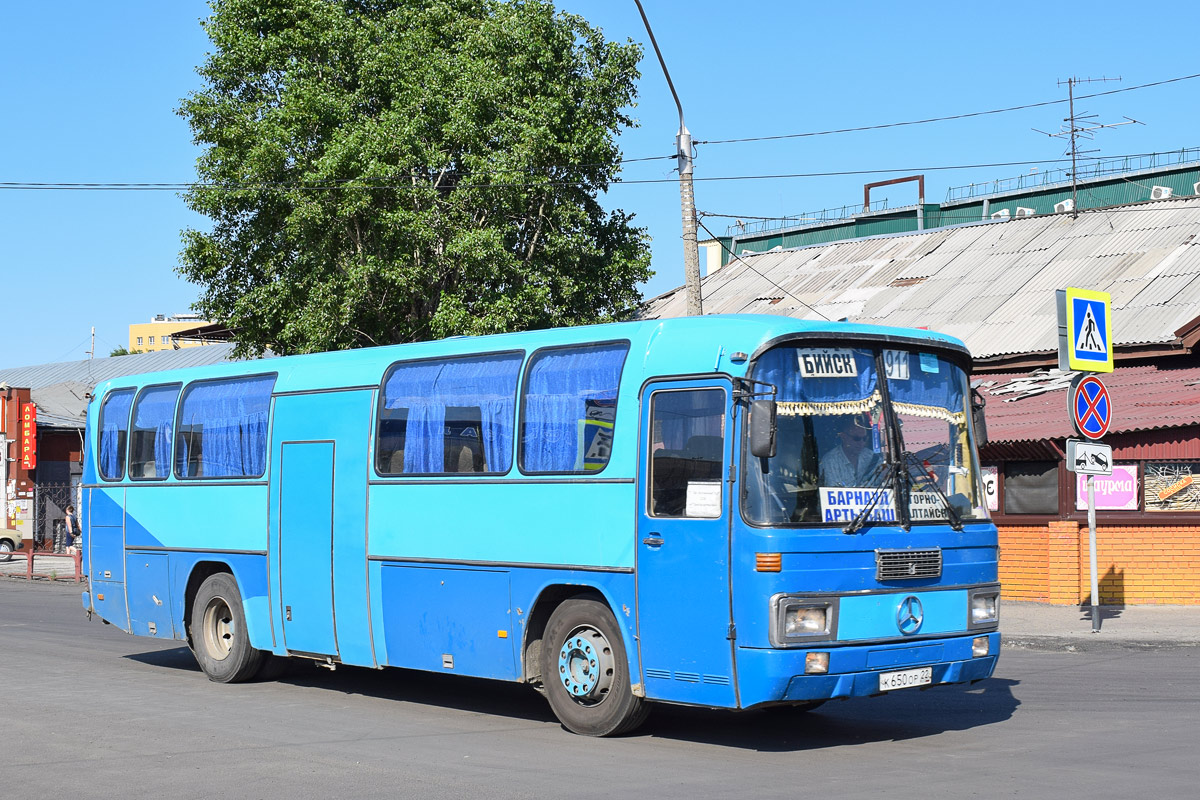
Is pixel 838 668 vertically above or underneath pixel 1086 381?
underneath

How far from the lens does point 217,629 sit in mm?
13750

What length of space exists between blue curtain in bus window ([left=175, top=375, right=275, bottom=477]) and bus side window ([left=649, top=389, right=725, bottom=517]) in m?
5.10

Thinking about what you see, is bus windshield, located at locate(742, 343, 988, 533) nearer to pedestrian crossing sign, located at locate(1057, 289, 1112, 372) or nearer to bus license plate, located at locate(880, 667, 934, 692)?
bus license plate, located at locate(880, 667, 934, 692)

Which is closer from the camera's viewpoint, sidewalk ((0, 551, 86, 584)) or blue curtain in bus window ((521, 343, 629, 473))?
blue curtain in bus window ((521, 343, 629, 473))

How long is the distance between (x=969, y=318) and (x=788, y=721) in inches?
673

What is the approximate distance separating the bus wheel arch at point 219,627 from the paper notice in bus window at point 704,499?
5870 mm

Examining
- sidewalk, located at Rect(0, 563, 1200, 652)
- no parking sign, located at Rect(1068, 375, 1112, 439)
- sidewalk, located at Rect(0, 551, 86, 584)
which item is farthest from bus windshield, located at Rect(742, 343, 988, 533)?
sidewalk, located at Rect(0, 551, 86, 584)

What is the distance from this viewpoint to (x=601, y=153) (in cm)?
2753

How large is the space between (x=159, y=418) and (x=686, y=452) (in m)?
7.37

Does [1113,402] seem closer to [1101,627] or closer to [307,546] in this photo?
[1101,627]

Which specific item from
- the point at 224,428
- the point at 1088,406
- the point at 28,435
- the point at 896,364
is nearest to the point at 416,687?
the point at 224,428

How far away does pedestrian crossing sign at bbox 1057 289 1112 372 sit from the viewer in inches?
659

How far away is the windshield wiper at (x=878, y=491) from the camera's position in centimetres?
898

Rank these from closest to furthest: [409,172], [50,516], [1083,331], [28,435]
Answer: [1083,331] < [409,172] < [28,435] < [50,516]
